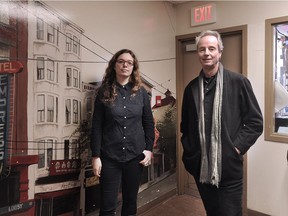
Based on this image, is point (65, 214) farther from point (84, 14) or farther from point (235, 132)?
point (84, 14)

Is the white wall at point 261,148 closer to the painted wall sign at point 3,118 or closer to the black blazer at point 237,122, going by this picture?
the black blazer at point 237,122

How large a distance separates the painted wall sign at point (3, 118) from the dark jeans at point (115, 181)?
1.91 feet

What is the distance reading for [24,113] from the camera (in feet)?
5.30

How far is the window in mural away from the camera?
2.32m

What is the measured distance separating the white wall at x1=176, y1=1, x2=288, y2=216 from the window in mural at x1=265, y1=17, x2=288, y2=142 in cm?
6

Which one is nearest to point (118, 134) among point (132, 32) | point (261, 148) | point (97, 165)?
point (97, 165)

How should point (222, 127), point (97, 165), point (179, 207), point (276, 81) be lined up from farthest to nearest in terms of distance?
point (179, 207) < point (276, 81) < point (97, 165) < point (222, 127)

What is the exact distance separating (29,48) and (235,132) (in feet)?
4.33

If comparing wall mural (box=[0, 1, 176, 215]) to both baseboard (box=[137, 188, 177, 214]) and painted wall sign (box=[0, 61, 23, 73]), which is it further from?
baseboard (box=[137, 188, 177, 214])

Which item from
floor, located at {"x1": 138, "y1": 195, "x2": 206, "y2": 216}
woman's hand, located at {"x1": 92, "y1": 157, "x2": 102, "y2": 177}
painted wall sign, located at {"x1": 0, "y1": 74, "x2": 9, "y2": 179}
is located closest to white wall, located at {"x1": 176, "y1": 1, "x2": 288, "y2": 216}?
floor, located at {"x1": 138, "y1": 195, "x2": 206, "y2": 216}

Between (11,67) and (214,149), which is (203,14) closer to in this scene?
(214,149)

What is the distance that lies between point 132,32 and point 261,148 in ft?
5.27

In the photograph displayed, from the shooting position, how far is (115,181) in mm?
1729

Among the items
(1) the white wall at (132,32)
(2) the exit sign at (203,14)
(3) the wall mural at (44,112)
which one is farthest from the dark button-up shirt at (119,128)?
(2) the exit sign at (203,14)
